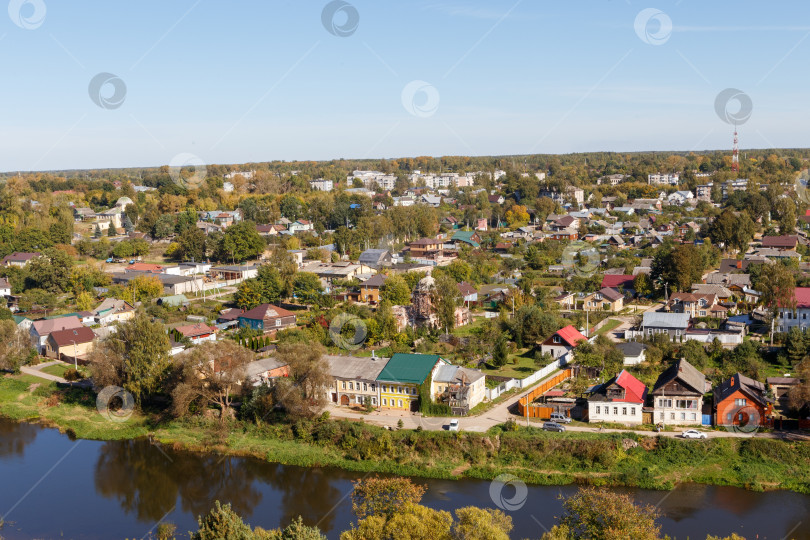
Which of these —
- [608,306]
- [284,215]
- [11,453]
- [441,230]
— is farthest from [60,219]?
[608,306]

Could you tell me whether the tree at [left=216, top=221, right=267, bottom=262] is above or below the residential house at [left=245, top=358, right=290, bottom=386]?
above

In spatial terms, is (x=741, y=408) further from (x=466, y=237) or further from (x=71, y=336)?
(x=466, y=237)

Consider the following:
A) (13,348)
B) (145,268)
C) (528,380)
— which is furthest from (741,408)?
(145,268)

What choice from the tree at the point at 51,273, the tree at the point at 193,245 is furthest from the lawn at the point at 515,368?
the tree at the point at 193,245

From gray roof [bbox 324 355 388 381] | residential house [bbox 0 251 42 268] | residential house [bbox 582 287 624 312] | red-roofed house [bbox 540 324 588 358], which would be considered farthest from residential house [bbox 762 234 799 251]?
residential house [bbox 0 251 42 268]

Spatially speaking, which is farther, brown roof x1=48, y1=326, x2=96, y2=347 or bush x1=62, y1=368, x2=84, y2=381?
brown roof x1=48, y1=326, x2=96, y2=347

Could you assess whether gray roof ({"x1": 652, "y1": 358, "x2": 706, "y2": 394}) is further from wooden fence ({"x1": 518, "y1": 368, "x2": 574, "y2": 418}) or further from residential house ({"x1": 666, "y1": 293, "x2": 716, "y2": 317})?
residential house ({"x1": 666, "y1": 293, "x2": 716, "y2": 317})
